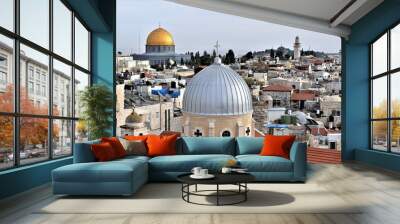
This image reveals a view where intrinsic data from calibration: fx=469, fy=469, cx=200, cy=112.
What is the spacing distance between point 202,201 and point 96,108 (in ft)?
15.1

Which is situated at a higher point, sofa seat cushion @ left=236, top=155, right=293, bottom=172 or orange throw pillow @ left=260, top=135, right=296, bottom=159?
orange throw pillow @ left=260, top=135, right=296, bottom=159

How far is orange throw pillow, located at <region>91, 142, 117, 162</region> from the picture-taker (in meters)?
6.53

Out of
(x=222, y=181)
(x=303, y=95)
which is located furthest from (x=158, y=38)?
(x=222, y=181)

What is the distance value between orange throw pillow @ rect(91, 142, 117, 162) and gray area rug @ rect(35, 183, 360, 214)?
75 cm

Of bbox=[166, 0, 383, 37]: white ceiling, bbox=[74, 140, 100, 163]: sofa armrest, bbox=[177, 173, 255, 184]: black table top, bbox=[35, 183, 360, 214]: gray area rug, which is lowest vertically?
bbox=[35, 183, 360, 214]: gray area rug

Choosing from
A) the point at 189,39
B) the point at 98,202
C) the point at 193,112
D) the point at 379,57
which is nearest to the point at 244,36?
the point at 189,39

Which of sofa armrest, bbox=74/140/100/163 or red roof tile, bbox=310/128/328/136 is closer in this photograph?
sofa armrest, bbox=74/140/100/163

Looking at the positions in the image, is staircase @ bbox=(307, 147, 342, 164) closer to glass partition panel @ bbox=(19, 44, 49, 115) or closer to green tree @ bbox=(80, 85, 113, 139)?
green tree @ bbox=(80, 85, 113, 139)

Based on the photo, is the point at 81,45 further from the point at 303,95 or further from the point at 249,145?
the point at 303,95

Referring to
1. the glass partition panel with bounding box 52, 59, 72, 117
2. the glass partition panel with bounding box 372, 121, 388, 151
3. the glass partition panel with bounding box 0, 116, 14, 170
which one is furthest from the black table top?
A: the glass partition panel with bounding box 372, 121, 388, 151

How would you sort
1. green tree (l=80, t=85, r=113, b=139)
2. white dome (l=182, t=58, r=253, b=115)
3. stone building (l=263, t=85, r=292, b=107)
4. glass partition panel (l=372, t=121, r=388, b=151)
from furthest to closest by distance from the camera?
1. stone building (l=263, t=85, r=292, b=107)
2. white dome (l=182, t=58, r=253, b=115)
3. glass partition panel (l=372, t=121, r=388, b=151)
4. green tree (l=80, t=85, r=113, b=139)

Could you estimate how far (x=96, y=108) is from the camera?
30.7 feet

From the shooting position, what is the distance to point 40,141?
23.3 feet

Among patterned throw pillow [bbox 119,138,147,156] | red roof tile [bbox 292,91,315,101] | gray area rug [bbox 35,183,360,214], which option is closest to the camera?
gray area rug [bbox 35,183,360,214]
